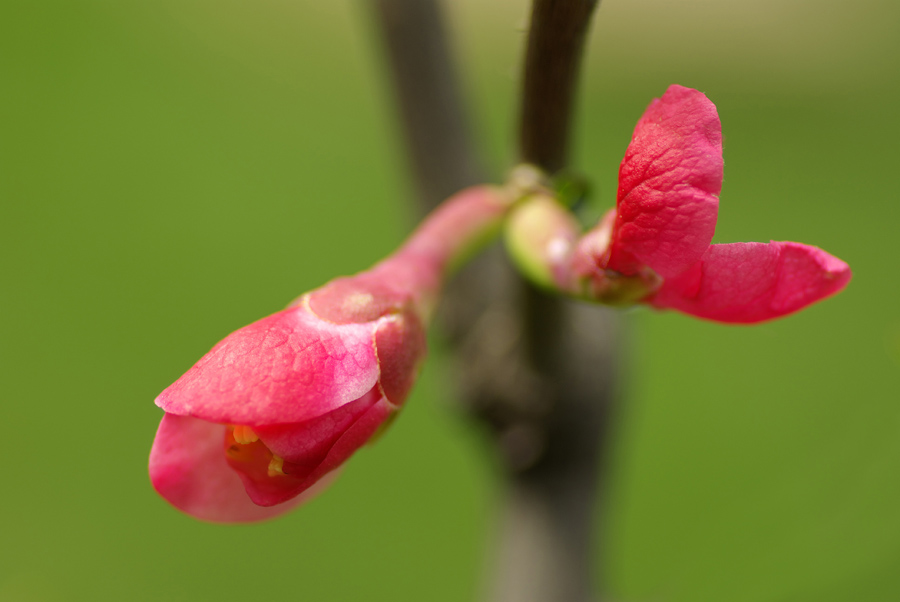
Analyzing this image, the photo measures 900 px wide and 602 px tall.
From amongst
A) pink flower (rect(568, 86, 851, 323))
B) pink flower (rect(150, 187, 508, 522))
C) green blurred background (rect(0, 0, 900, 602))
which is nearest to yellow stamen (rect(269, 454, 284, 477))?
pink flower (rect(150, 187, 508, 522))

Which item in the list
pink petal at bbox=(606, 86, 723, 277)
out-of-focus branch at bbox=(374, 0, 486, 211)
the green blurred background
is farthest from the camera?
the green blurred background

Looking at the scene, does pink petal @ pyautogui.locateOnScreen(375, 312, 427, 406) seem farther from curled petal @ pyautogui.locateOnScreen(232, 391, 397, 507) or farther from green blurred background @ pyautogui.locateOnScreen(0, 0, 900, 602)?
green blurred background @ pyautogui.locateOnScreen(0, 0, 900, 602)

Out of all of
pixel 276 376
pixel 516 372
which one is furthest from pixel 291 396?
pixel 516 372

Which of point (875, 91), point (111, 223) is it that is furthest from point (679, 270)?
point (875, 91)

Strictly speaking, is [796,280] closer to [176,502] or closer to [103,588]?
[176,502]

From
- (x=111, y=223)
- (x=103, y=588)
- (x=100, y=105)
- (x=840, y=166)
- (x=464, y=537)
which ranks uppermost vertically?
(x=100, y=105)

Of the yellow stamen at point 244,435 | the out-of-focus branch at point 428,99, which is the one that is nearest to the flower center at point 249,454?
the yellow stamen at point 244,435
